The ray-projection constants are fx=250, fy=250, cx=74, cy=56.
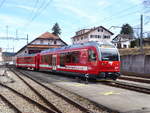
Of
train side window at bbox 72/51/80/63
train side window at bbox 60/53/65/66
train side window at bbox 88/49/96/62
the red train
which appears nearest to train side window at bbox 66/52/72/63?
the red train

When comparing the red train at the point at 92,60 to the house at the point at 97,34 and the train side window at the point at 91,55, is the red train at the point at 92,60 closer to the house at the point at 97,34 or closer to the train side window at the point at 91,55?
the train side window at the point at 91,55

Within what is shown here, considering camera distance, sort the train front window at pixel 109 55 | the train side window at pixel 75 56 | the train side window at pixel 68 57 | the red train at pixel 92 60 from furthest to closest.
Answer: the train side window at pixel 68 57, the train side window at pixel 75 56, the train front window at pixel 109 55, the red train at pixel 92 60

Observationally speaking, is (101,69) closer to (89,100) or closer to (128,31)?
(89,100)

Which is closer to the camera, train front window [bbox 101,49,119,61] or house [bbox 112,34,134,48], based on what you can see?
train front window [bbox 101,49,119,61]

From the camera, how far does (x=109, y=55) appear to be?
17734mm

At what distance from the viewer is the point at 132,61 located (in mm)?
29594

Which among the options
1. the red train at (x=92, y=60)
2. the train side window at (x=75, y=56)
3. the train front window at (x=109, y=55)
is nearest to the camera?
the red train at (x=92, y=60)

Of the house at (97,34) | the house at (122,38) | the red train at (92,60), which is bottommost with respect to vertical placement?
the red train at (92,60)

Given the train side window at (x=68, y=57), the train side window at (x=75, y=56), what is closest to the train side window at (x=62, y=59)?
the train side window at (x=68, y=57)

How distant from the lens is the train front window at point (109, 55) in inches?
684

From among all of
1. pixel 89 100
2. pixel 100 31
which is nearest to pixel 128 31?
pixel 100 31

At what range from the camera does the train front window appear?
1737 centimetres

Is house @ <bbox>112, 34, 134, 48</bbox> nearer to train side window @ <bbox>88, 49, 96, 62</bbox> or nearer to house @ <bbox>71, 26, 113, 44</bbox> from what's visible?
house @ <bbox>71, 26, 113, 44</bbox>

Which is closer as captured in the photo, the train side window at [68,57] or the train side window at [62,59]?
the train side window at [68,57]
